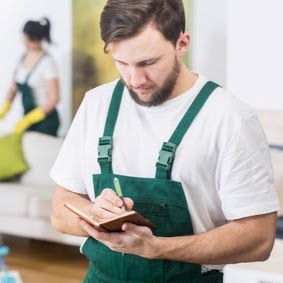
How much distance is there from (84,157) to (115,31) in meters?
0.34

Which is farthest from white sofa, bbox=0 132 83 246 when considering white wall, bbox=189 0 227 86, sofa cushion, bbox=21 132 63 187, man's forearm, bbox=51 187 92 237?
man's forearm, bbox=51 187 92 237

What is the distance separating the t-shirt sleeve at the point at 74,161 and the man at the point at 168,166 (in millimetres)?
19

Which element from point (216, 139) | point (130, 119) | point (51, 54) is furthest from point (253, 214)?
point (51, 54)

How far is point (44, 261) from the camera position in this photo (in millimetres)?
4980

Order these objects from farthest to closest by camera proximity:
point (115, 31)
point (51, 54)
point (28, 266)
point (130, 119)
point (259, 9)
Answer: point (51, 54)
point (28, 266)
point (259, 9)
point (130, 119)
point (115, 31)

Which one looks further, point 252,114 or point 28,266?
point 28,266

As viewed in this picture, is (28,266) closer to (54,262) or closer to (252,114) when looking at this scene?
(54,262)

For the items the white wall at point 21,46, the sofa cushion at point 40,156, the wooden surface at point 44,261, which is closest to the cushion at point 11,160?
the sofa cushion at point 40,156

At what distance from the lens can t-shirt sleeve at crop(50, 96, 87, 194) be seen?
6.17ft

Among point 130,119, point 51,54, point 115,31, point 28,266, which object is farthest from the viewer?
point 51,54

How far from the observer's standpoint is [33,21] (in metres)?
5.57

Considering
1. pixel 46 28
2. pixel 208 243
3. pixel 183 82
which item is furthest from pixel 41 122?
pixel 208 243

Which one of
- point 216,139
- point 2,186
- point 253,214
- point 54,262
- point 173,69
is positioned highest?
point 173,69

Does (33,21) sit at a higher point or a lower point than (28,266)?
higher
